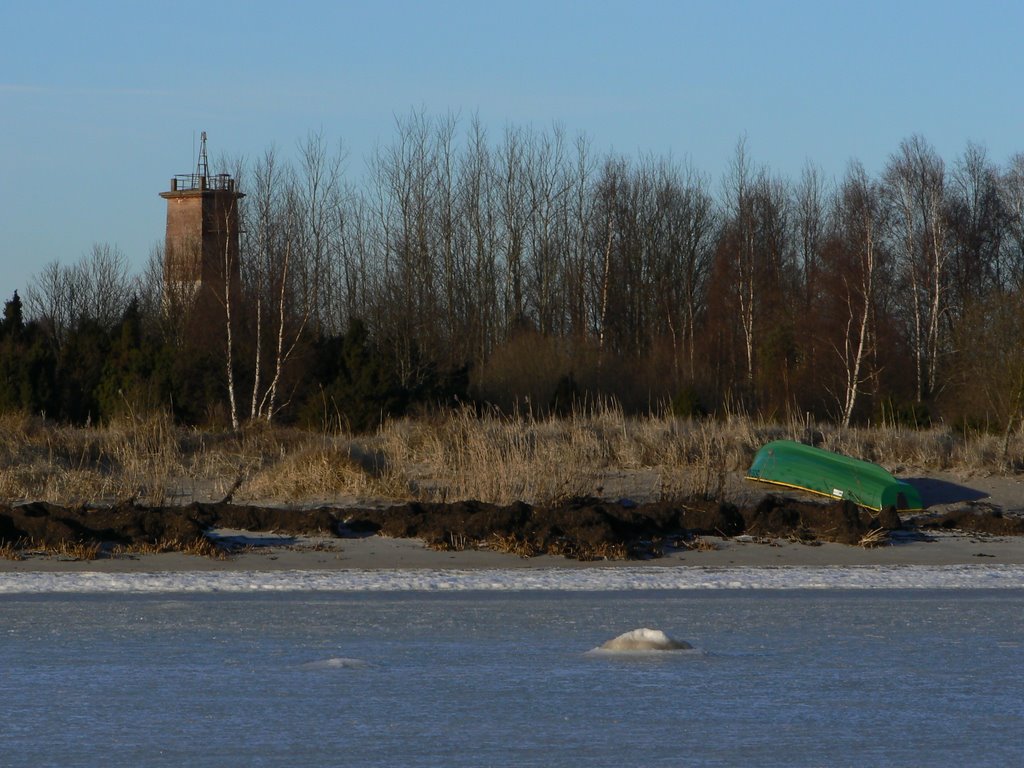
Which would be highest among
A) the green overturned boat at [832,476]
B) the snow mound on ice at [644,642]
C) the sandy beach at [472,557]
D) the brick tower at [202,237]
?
the brick tower at [202,237]

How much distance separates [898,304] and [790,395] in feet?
21.3

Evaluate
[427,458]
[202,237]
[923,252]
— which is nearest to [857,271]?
[923,252]

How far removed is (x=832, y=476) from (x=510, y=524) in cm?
471

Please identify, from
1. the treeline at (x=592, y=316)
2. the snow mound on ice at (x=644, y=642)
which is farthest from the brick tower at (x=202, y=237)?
the snow mound on ice at (x=644, y=642)

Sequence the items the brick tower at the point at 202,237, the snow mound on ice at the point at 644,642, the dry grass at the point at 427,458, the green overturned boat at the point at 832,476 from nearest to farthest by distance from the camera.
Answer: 1. the snow mound on ice at the point at 644,642
2. the green overturned boat at the point at 832,476
3. the dry grass at the point at 427,458
4. the brick tower at the point at 202,237

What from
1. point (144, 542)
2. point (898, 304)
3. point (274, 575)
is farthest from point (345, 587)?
point (898, 304)


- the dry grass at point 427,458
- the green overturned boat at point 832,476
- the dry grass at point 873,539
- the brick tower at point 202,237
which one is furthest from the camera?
the brick tower at point 202,237

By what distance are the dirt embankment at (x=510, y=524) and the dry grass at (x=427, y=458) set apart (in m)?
1.46

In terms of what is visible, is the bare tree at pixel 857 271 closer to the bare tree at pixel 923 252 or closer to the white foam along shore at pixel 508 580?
the bare tree at pixel 923 252

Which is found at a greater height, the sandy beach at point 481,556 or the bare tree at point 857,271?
the bare tree at point 857,271

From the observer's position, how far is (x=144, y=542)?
12.8 metres

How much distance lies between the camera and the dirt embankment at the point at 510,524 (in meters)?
12.8

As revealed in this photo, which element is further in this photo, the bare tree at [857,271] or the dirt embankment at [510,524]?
the bare tree at [857,271]

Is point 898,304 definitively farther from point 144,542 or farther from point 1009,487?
point 144,542
